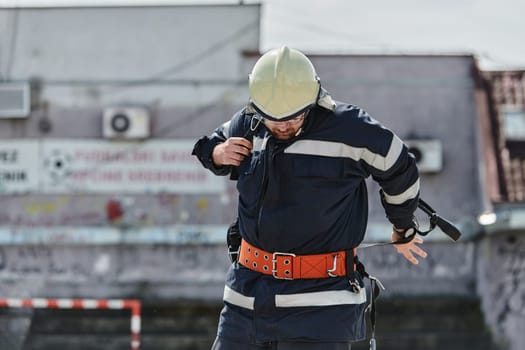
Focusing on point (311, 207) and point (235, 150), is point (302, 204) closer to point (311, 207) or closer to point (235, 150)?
point (311, 207)

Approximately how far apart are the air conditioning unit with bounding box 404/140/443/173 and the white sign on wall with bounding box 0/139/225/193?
10.0 feet

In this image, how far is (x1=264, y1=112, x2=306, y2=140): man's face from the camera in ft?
15.9

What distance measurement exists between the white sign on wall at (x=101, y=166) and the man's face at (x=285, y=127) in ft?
35.9

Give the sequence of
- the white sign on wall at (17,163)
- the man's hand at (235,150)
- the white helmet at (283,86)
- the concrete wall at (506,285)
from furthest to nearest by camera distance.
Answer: the white sign on wall at (17,163), the concrete wall at (506,285), the man's hand at (235,150), the white helmet at (283,86)

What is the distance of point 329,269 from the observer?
4.99 metres

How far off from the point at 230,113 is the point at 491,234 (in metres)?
4.23

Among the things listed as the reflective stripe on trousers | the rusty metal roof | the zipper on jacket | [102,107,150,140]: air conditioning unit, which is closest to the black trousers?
the reflective stripe on trousers

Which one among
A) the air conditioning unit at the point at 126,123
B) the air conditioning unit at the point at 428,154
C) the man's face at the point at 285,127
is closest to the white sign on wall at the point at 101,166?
the air conditioning unit at the point at 126,123

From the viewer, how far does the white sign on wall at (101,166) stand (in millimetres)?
15867

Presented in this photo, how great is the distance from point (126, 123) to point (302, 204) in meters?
11.2

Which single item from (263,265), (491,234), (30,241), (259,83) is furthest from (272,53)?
(30,241)

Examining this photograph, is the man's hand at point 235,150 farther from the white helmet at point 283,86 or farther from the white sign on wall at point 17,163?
the white sign on wall at point 17,163

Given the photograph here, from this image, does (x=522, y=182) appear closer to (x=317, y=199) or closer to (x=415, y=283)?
(x=415, y=283)

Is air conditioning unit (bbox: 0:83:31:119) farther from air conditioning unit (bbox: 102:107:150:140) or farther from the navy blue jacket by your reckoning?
the navy blue jacket
